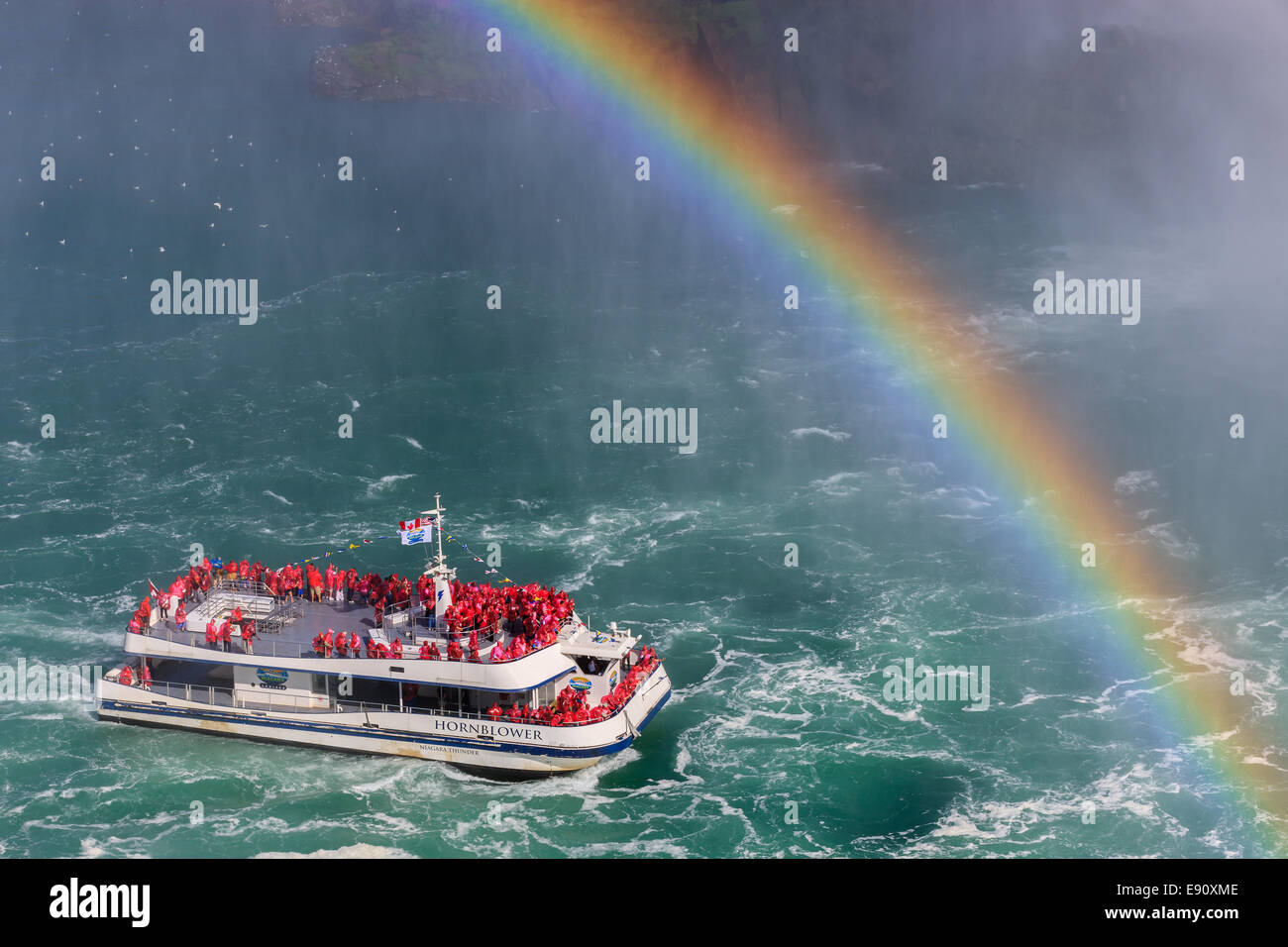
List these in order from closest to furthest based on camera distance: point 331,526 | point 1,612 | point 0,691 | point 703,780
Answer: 1. point 703,780
2. point 0,691
3. point 1,612
4. point 331,526

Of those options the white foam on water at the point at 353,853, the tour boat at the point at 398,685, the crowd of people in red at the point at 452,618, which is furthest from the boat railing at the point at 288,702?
the white foam on water at the point at 353,853

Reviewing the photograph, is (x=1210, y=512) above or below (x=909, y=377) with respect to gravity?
below

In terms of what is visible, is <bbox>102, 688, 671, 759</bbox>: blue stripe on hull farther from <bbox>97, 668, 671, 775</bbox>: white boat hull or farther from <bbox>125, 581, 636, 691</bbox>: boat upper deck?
<bbox>125, 581, 636, 691</bbox>: boat upper deck

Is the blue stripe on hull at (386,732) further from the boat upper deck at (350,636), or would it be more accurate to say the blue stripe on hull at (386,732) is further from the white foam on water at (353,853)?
the white foam on water at (353,853)

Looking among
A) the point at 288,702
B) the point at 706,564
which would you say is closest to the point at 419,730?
the point at 288,702

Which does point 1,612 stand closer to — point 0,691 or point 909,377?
point 0,691

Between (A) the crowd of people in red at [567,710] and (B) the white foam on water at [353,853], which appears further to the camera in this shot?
(A) the crowd of people in red at [567,710]

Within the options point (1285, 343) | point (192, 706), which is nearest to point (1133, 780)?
point (192, 706)

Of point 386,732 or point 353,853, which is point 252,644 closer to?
point 386,732
